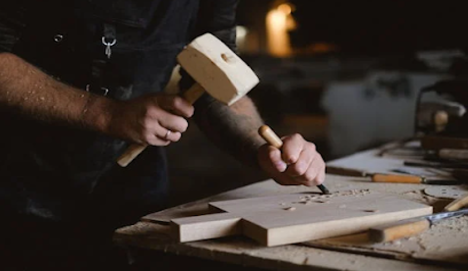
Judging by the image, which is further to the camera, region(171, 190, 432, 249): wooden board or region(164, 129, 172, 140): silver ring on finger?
region(164, 129, 172, 140): silver ring on finger

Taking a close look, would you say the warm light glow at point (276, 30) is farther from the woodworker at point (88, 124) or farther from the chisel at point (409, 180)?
the chisel at point (409, 180)

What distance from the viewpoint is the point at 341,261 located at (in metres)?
1.01

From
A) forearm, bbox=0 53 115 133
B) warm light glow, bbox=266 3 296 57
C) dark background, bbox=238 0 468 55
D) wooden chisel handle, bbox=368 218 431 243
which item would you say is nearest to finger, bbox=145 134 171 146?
forearm, bbox=0 53 115 133

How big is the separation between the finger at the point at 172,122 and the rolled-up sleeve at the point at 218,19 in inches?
21.5

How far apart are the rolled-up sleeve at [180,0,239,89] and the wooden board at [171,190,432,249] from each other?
726 millimetres

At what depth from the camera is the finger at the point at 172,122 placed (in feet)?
4.32

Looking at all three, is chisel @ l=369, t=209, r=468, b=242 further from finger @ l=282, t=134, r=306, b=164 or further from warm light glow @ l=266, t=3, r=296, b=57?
warm light glow @ l=266, t=3, r=296, b=57

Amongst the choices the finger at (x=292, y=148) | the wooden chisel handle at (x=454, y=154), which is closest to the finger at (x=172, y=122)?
the finger at (x=292, y=148)

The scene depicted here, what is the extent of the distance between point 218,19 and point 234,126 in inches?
14.3

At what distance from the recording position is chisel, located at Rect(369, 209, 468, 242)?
3.49ft

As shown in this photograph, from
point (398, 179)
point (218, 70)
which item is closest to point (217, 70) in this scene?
point (218, 70)

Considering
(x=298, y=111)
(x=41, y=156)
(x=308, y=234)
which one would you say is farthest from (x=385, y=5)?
(x=308, y=234)

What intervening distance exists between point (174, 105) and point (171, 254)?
31cm

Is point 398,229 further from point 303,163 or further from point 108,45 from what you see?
point 108,45
